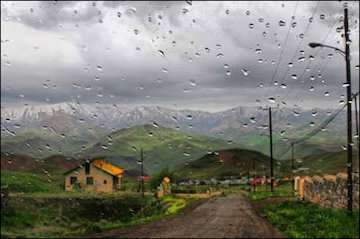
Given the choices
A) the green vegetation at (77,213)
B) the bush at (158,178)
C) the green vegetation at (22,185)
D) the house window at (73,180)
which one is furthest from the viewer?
the bush at (158,178)

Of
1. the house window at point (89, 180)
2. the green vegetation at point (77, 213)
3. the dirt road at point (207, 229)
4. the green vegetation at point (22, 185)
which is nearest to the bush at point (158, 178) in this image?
the house window at point (89, 180)

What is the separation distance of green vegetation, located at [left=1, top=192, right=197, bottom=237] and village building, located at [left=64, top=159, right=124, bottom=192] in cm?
2180

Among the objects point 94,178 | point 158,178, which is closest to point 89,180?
point 94,178

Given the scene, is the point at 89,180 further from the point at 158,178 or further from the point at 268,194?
the point at 268,194

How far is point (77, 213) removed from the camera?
160 feet

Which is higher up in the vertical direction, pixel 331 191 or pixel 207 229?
pixel 331 191

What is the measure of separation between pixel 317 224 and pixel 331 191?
917 cm

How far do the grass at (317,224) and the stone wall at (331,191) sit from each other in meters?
1.92

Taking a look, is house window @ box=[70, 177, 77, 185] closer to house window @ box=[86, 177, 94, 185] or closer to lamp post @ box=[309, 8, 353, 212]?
house window @ box=[86, 177, 94, 185]

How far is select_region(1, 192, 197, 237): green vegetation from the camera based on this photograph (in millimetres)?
34375

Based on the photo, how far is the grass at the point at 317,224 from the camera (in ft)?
71.3

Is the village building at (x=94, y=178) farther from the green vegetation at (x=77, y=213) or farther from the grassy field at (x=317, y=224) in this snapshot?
the grassy field at (x=317, y=224)

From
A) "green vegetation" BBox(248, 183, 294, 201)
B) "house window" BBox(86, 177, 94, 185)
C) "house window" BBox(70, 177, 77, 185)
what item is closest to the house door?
"house window" BBox(86, 177, 94, 185)

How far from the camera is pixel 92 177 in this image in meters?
85.3
